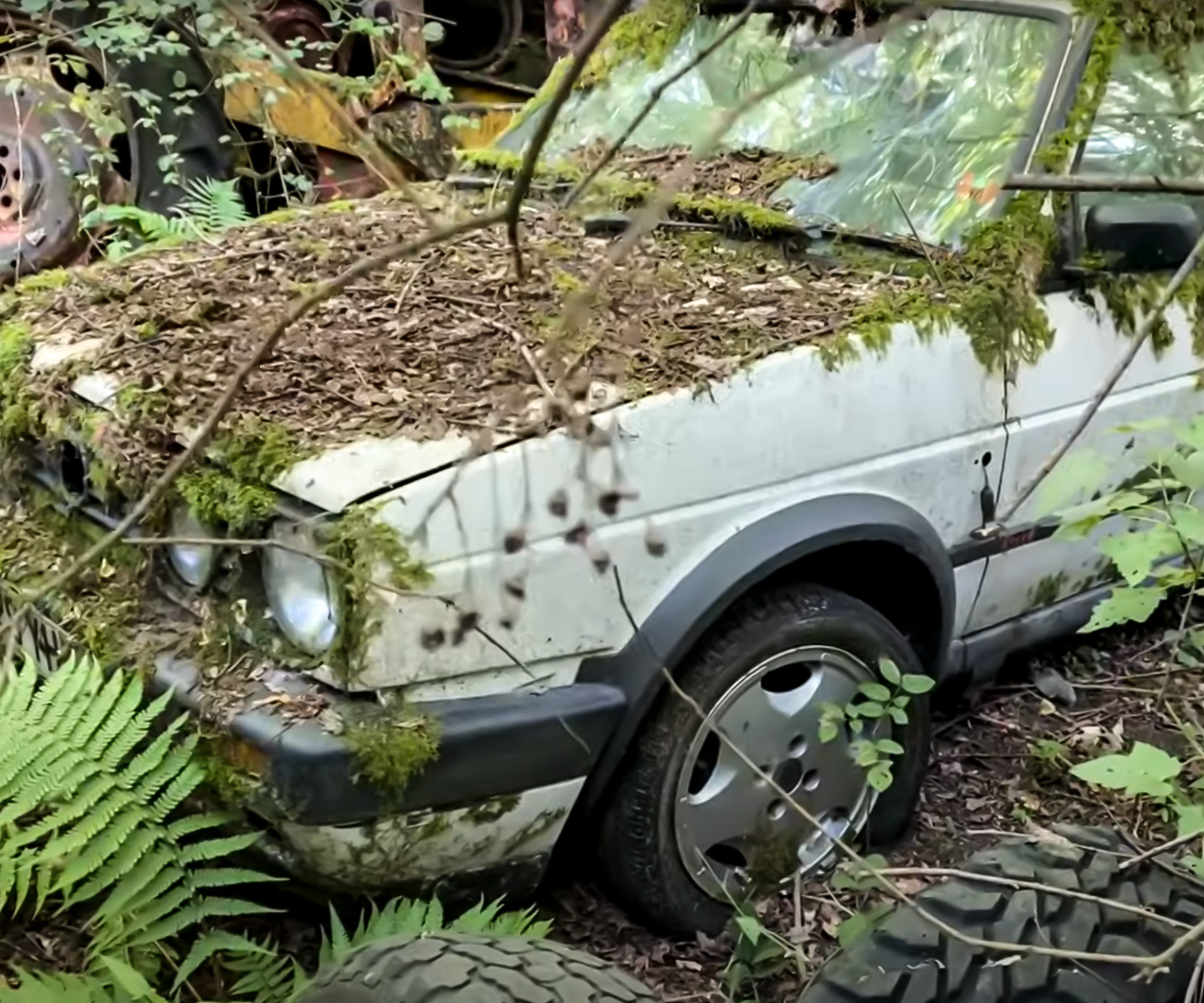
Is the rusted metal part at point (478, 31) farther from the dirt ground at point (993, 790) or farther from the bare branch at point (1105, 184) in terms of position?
the bare branch at point (1105, 184)

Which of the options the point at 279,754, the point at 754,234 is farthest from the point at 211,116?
the point at 279,754

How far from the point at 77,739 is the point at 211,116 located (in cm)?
420

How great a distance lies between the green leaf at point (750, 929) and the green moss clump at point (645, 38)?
2.38m

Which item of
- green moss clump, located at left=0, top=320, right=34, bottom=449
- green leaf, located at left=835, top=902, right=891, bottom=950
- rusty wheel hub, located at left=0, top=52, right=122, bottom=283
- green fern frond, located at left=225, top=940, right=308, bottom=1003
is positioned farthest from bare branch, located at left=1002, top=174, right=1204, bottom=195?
rusty wheel hub, located at left=0, top=52, right=122, bottom=283

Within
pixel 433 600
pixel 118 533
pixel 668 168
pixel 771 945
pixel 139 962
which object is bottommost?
pixel 771 945

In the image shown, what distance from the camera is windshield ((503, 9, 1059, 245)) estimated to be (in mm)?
3129

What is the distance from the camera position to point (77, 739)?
8.07 feet

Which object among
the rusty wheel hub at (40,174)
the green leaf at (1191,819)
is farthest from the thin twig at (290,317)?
the rusty wheel hub at (40,174)

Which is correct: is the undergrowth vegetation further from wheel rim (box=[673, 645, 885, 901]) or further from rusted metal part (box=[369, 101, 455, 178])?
rusted metal part (box=[369, 101, 455, 178])

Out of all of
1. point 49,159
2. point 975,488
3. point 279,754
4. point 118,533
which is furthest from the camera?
point 49,159

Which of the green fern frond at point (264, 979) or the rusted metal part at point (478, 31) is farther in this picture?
the rusted metal part at point (478, 31)

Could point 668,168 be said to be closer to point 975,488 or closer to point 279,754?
point 975,488

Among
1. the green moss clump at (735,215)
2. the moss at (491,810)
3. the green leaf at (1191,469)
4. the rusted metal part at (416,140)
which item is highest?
the rusted metal part at (416,140)

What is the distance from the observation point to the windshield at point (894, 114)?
3.13 meters
